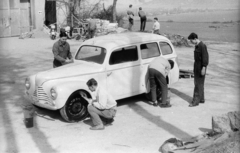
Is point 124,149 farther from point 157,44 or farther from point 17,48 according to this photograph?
point 17,48

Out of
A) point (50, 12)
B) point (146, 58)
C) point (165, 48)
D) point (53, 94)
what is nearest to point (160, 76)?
point (146, 58)

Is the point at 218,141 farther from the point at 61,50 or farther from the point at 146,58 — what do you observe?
the point at 61,50

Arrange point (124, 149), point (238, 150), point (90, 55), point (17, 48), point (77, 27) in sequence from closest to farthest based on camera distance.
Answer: point (238, 150), point (124, 149), point (90, 55), point (17, 48), point (77, 27)

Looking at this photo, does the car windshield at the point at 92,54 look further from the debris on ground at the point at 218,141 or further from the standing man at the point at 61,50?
A: the debris on ground at the point at 218,141

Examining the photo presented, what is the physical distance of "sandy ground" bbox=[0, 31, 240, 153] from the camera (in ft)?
22.6

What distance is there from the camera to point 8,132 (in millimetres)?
7598

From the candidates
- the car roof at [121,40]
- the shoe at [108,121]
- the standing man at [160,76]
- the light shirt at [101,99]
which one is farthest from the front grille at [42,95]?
the standing man at [160,76]

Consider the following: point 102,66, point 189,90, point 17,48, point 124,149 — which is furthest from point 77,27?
point 124,149

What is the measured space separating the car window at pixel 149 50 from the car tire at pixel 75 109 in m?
2.13

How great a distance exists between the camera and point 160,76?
9.10 meters

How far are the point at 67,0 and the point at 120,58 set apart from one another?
2215 cm

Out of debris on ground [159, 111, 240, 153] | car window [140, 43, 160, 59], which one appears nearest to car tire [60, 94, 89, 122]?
car window [140, 43, 160, 59]

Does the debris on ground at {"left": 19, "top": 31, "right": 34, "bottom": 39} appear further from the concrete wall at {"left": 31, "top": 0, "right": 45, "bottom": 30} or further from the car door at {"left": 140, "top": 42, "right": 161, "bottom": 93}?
the car door at {"left": 140, "top": 42, "right": 161, "bottom": 93}

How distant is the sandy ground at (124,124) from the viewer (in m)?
6.89
